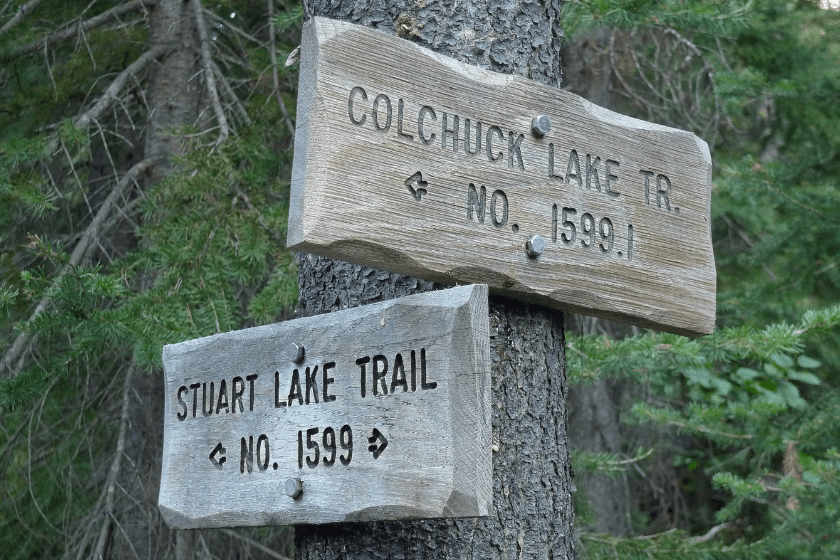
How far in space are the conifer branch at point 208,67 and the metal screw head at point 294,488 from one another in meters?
2.54

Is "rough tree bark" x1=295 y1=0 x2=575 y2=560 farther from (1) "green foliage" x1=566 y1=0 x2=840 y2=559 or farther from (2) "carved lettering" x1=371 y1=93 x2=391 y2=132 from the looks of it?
(1) "green foliage" x1=566 y1=0 x2=840 y2=559

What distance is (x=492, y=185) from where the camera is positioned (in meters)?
1.74

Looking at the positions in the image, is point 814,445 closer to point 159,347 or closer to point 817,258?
point 817,258

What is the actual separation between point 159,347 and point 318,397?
4.67 ft

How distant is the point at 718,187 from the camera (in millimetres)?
5469

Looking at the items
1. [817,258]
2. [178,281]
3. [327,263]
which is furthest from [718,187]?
[327,263]

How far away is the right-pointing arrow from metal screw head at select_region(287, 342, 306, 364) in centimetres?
24

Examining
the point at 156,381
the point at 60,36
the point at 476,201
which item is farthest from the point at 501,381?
the point at 60,36

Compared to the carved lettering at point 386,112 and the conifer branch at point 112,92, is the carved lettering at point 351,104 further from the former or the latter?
the conifer branch at point 112,92

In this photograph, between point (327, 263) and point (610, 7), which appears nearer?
point (327, 263)

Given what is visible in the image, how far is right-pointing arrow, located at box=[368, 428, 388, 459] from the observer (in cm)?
161

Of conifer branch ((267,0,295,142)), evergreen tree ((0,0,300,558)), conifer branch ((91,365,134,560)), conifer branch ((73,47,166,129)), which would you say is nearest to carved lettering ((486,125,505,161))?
evergreen tree ((0,0,300,558))

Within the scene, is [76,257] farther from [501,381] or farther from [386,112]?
[386,112]

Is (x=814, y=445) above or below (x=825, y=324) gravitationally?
below
